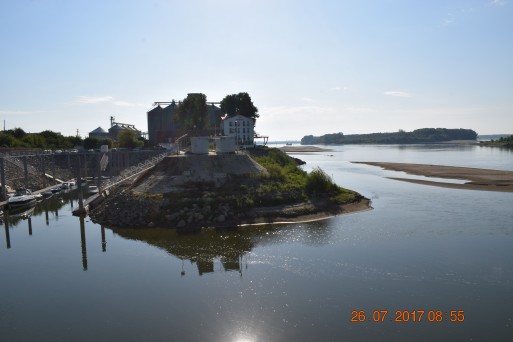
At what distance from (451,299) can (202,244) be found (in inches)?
758

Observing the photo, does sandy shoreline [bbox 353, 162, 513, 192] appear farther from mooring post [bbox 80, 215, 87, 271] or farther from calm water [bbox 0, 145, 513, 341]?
mooring post [bbox 80, 215, 87, 271]

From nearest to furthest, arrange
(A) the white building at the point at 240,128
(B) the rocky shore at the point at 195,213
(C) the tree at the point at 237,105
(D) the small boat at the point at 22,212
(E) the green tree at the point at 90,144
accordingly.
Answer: (B) the rocky shore at the point at 195,213
(D) the small boat at the point at 22,212
(A) the white building at the point at 240,128
(E) the green tree at the point at 90,144
(C) the tree at the point at 237,105

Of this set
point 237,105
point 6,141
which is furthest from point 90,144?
point 237,105

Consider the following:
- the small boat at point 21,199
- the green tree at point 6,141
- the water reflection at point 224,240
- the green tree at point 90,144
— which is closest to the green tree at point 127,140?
the green tree at point 90,144

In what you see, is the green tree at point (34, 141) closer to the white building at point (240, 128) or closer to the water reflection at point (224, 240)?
the white building at point (240, 128)

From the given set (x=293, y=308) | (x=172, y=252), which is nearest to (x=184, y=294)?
(x=293, y=308)

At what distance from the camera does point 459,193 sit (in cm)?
5469

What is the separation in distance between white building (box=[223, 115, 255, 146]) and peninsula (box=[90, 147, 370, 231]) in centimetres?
3921

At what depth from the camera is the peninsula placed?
1571 inches
